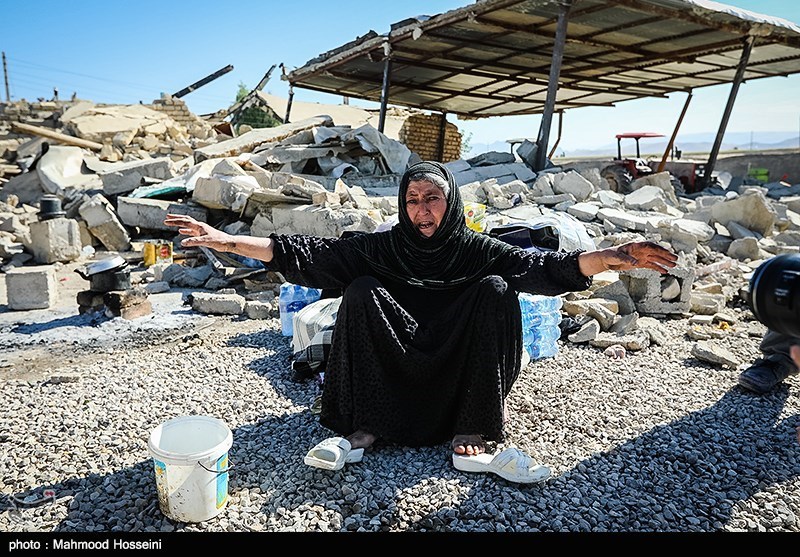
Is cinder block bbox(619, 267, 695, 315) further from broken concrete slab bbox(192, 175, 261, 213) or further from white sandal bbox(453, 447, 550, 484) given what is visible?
broken concrete slab bbox(192, 175, 261, 213)

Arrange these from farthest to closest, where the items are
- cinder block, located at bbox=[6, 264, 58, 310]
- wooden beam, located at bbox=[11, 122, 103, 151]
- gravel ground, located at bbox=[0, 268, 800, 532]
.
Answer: wooden beam, located at bbox=[11, 122, 103, 151] → cinder block, located at bbox=[6, 264, 58, 310] → gravel ground, located at bbox=[0, 268, 800, 532]

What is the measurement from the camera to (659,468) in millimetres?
2758

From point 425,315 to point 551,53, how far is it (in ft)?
35.9

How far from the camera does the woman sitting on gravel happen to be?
9.07ft

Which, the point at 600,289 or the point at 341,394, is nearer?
the point at 341,394

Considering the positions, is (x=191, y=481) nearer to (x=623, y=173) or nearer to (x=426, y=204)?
(x=426, y=204)

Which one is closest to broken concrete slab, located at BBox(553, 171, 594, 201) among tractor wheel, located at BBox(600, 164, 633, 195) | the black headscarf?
tractor wheel, located at BBox(600, 164, 633, 195)

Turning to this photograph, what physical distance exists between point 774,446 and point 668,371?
113cm

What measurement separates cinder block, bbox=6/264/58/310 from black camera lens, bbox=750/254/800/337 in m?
6.52

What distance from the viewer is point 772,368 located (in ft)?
12.0

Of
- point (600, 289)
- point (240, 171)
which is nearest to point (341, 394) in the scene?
point (600, 289)

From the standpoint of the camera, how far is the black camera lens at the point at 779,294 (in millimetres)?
1682

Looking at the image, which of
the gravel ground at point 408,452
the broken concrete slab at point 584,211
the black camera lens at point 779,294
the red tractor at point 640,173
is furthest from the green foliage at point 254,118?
the black camera lens at point 779,294
